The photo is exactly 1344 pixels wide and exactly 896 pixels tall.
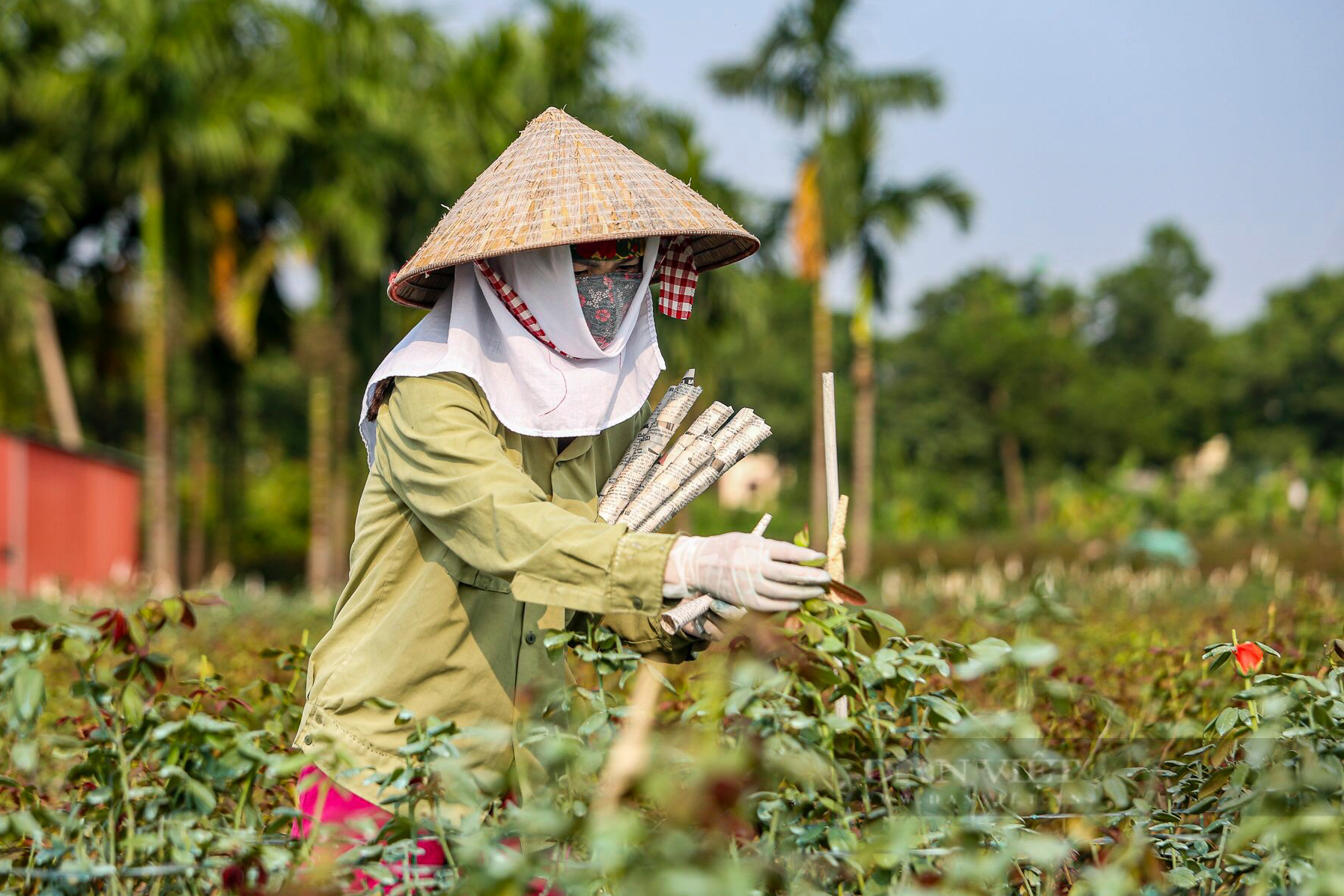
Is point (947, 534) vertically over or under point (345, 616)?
under

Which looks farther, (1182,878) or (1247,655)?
(1247,655)

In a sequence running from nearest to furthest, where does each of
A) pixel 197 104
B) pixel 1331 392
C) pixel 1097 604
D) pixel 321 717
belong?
pixel 321 717 → pixel 1097 604 → pixel 197 104 → pixel 1331 392

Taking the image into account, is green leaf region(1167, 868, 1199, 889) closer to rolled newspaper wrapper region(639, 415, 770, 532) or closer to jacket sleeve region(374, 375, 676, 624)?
jacket sleeve region(374, 375, 676, 624)

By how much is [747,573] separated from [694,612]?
48 cm

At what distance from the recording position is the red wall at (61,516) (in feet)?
47.8

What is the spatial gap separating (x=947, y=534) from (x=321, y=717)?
24.0 m

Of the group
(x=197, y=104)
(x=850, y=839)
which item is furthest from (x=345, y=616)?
(x=197, y=104)

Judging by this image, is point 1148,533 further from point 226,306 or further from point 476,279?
point 476,279

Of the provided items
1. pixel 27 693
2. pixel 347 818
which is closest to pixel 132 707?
pixel 27 693

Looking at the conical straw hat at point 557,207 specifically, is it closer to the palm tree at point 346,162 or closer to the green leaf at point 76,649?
the green leaf at point 76,649

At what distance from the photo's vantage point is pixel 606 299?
2.18 meters

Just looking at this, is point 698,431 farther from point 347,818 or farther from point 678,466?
point 347,818

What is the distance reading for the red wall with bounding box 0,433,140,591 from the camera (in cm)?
1456

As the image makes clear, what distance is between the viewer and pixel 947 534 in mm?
25328
